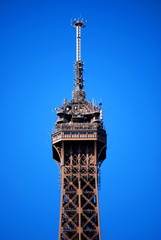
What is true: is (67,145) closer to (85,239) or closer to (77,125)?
(77,125)

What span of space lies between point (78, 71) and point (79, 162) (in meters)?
21.7

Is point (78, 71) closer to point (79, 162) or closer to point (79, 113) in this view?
point (79, 113)

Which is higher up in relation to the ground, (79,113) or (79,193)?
(79,113)

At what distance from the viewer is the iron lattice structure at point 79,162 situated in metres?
125

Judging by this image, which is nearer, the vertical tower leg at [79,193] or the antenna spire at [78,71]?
the vertical tower leg at [79,193]

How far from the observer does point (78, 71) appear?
143625 mm

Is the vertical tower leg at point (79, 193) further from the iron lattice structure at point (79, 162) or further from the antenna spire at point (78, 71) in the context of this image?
the antenna spire at point (78, 71)

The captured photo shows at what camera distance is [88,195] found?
420ft

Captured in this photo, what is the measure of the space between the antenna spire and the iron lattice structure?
2.33 m

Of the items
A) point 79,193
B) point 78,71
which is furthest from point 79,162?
point 78,71

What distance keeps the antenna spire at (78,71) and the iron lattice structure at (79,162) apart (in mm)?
2332

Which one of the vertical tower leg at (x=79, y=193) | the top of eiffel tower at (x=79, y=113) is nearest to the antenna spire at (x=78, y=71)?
the top of eiffel tower at (x=79, y=113)

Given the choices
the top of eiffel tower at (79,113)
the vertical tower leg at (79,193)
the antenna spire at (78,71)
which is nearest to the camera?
the vertical tower leg at (79,193)

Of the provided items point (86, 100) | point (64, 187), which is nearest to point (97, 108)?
point (86, 100)
